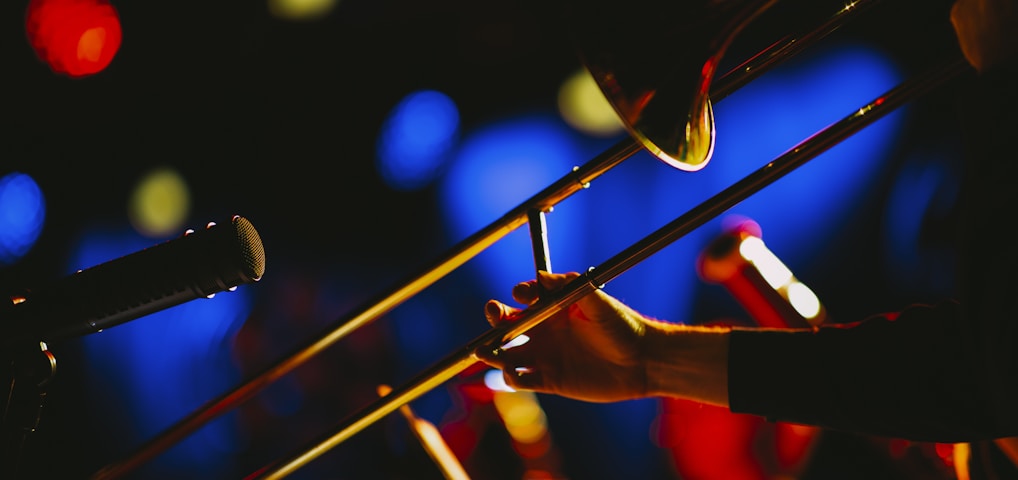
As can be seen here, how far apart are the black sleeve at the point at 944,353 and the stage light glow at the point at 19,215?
394 cm

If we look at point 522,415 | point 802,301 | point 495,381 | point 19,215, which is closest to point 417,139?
point 495,381

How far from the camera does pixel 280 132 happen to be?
3371 mm

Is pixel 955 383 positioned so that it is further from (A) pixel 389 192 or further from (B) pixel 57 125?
(B) pixel 57 125

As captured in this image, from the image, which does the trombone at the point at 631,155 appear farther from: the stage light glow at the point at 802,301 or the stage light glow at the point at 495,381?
the stage light glow at the point at 495,381

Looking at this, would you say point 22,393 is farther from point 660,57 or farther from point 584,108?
point 584,108

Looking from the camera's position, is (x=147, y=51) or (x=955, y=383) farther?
(x=147, y=51)

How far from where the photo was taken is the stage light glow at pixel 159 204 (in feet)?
11.8

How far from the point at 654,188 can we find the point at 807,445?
1.09 meters

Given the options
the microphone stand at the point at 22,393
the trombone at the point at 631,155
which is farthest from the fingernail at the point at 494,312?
the microphone stand at the point at 22,393

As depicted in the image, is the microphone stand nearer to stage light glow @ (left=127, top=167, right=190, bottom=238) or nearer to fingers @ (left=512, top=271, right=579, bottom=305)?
fingers @ (left=512, top=271, right=579, bottom=305)

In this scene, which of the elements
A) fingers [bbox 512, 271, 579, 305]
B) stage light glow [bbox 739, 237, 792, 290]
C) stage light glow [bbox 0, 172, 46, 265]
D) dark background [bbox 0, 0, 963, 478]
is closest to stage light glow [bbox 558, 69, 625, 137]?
dark background [bbox 0, 0, 963, 478]

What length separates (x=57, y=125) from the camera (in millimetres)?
3658

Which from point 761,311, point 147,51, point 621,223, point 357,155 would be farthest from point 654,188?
point 147,51

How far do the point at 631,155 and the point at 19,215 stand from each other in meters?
3.98
